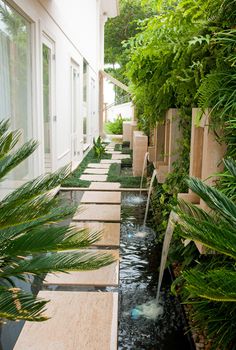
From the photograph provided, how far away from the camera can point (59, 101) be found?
7.80m

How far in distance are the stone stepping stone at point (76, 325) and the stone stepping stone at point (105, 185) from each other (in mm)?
4319

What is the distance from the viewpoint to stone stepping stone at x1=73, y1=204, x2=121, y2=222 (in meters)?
5.63

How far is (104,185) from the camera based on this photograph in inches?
310

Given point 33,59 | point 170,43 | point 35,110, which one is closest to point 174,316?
point 170,43

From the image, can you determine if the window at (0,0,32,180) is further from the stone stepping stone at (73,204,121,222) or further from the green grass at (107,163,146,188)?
the green grass at (107,163,146,188)

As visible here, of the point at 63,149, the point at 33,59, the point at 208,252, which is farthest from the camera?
the point at 63,149

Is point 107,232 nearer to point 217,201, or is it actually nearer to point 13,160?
point 13,160

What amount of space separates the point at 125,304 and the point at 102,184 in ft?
15.4

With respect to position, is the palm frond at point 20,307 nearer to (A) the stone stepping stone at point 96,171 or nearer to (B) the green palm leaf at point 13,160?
(B) the green palm leaf at point 13,160

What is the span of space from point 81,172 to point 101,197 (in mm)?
2530

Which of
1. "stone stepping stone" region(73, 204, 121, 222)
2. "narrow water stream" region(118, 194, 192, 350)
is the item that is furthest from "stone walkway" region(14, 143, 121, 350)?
"stone stepping stone" region(73, 204, 121, 222)

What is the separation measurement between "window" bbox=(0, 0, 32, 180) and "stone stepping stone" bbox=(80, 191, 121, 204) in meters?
1.29

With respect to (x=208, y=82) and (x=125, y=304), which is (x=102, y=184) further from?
(x=208, y=82)

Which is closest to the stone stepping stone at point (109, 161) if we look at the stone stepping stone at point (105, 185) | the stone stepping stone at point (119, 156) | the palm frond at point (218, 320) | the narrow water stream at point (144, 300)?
the stone stepping stone at point (119, 156)
